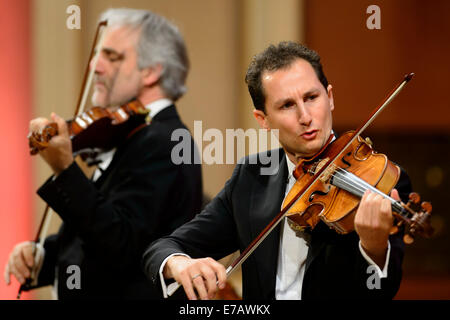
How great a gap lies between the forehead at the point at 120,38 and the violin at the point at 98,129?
223 mm

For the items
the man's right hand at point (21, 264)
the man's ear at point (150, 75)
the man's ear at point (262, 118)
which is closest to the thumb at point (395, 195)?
the man's ear at point (262, 118)

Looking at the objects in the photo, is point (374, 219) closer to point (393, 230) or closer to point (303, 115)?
point (393, 230)

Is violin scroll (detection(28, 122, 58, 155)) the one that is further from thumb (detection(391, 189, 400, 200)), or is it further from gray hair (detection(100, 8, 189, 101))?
thumb (detection(391, 189, 400, 200))

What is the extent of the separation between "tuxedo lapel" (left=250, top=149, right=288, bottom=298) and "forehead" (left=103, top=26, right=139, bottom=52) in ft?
2.61

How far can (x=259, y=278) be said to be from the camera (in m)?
1.47

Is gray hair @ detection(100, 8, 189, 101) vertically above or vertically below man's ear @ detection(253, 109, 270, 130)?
above

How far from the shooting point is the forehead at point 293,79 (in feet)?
4.61

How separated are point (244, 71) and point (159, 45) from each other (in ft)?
0.97

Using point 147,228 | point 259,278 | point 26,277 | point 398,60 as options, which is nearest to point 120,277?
point 147,228

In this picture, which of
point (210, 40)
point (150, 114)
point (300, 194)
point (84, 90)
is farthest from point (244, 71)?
point (300, 194)

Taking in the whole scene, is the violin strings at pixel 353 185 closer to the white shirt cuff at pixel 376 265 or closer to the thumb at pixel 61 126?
the white shirt cuff at pixel 376 265

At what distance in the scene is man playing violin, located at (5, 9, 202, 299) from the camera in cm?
181

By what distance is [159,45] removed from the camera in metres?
2.06

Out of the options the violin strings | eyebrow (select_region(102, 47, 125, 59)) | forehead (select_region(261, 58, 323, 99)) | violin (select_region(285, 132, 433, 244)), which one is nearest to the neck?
eyebrow (select_region(102, 47, 125, 59))
